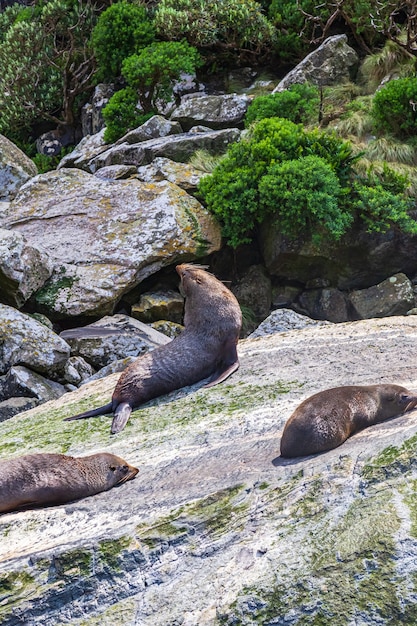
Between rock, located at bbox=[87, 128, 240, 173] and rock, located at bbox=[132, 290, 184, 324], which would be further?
rock, located at bbox=[87, 128, 240, 173]

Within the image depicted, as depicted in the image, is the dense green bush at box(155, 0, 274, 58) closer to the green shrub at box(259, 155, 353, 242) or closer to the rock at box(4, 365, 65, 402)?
the green shrub at box(259, 155, 353, 242)

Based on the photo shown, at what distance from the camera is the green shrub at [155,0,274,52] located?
1589cm

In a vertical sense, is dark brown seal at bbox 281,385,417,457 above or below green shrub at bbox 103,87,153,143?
below

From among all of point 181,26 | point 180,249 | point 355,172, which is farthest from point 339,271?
point 181,26

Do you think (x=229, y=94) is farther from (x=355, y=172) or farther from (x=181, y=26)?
(x=355, y=172)

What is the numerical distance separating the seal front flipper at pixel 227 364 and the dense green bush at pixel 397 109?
25.1 feet

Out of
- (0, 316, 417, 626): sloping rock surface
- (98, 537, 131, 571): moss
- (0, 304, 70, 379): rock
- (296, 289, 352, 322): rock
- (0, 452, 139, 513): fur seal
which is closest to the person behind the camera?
(0, 316, 417, 626): sloping rock surface

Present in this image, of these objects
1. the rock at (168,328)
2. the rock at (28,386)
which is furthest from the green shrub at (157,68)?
the rock at (28,386)

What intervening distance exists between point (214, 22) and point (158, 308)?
8039 millimetres

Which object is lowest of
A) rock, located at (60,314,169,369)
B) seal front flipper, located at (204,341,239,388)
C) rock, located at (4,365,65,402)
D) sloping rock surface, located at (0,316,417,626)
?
rock, located at (60,314,169,369)

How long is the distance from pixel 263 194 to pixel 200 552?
8439mm

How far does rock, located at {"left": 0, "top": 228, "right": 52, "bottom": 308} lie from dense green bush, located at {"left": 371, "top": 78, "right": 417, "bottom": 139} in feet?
21.3

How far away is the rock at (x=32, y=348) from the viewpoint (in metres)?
8.96

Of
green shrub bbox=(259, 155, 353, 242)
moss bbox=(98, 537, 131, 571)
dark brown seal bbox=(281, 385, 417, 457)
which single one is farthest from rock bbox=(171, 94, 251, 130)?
moss bbox=(98, 537, 131, 571)
